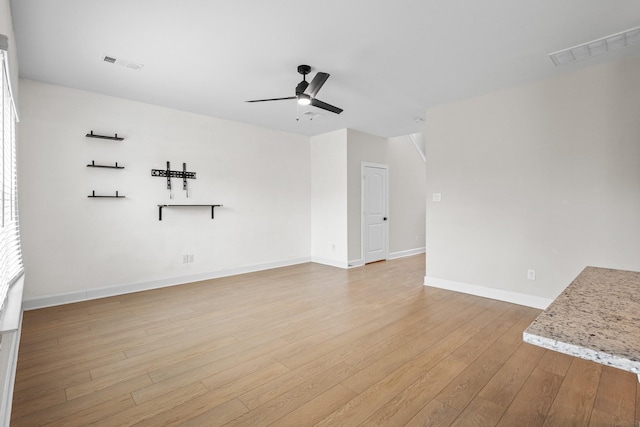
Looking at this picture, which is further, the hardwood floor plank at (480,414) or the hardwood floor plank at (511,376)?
the hardwood floor plank at (511,376)

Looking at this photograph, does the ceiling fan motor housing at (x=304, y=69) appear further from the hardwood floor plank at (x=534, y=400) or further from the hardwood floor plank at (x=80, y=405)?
the hardwood floor plank at (x=534, y=400)

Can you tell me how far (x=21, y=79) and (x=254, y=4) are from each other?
3.20m

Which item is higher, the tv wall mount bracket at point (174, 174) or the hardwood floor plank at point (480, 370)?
the tv wall mount bracket at point (174, 174)

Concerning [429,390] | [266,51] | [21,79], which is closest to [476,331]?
Result: [429,390]

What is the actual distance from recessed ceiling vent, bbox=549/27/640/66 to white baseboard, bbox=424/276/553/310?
257 centimetres

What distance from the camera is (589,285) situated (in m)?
1.20

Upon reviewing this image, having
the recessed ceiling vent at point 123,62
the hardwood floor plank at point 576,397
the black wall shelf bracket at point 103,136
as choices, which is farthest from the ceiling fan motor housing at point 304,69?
the hardwood floor plank at point 576,397

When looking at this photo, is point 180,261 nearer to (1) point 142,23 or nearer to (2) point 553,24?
(1) point 142,23

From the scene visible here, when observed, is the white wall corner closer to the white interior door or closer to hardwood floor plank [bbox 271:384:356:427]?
the white interior door

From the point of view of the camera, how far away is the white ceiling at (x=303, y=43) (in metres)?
2.22

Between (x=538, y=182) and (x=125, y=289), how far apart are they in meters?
5.47

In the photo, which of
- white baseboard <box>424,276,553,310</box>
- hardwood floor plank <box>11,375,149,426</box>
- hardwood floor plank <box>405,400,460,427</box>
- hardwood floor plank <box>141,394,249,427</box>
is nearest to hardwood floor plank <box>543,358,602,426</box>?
hardwood floor plank <box>405,400,460,427</box>

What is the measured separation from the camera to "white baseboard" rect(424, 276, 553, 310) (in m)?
3.48

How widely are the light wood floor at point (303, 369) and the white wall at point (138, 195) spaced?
684 mm
